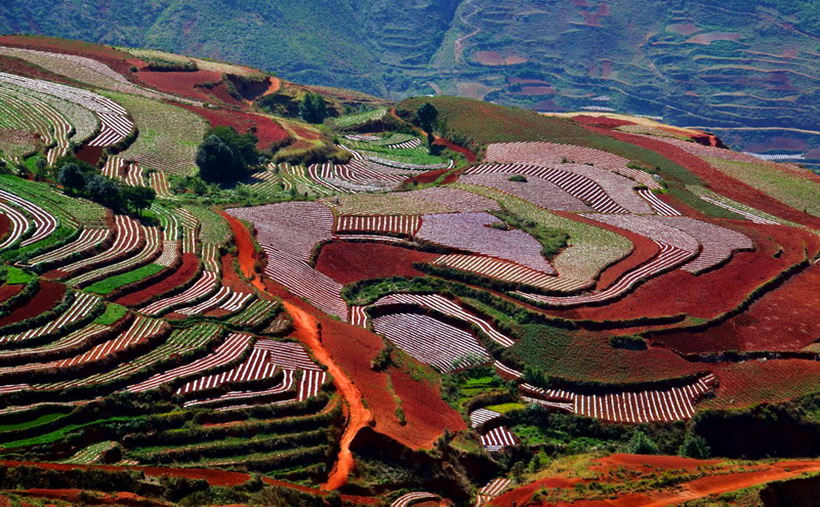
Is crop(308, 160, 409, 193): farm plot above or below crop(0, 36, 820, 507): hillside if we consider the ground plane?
below

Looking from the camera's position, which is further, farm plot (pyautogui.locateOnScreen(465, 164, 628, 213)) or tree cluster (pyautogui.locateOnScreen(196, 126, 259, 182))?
farm plot (pyautogui.locateOnScreen(465, 164, 628, 213))

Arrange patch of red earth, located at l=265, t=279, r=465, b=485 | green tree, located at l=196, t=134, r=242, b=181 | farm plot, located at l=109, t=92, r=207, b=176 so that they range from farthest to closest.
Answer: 1. green tree, located at l=196, t=134, r=242, b=181
2. farm plot, located at l=109, t=92, r=207, b=176
3. patch of red earth, located at l=265, t=279, r=465, b=485

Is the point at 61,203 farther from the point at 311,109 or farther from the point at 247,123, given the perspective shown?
the point at 311,109

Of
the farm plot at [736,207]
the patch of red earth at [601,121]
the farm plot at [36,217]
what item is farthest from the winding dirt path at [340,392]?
the patch of red earth at [601,121]

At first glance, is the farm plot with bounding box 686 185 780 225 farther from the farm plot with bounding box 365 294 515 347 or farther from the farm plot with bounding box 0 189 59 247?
the farm plot with bounding box 0 189 59 247

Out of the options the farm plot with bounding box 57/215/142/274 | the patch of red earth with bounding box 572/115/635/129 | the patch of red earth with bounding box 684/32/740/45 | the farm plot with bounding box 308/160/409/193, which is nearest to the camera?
the farm plot with bounding box 57/215/142/274

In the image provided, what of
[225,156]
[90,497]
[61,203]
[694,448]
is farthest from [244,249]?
[90,497]

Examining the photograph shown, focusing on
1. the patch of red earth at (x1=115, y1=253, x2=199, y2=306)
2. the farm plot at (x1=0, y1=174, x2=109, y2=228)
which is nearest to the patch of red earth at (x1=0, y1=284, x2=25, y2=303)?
the patch of red earth at (x1=115, y1=253, x2=199, y2=306)

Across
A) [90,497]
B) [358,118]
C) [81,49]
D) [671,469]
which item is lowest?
[358,118]
